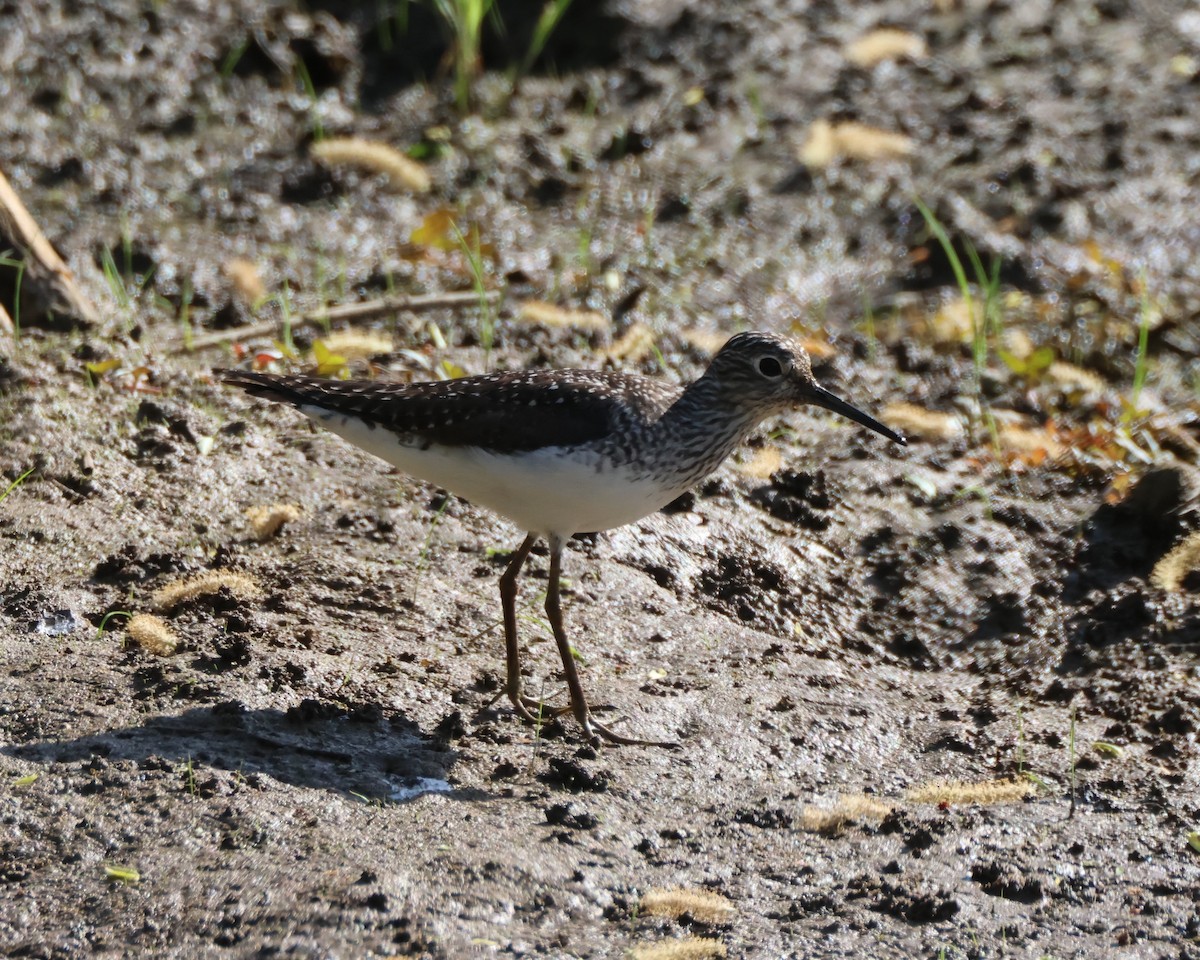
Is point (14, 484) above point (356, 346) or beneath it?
beneath

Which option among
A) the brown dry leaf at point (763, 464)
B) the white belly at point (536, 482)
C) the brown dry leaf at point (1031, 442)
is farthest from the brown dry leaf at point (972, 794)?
the brown dry leaf at point (1031, 442)

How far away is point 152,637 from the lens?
5324 millimetres

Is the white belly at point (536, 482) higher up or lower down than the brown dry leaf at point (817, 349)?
lower down

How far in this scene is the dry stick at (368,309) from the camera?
7.61 m

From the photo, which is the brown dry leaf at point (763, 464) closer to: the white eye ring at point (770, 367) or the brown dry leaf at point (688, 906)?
the white eye ring at point (770, 367)

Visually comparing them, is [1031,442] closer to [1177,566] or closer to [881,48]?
[1177,566]

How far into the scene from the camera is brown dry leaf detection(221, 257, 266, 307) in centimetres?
799

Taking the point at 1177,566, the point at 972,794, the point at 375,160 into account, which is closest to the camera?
the point at 972,794

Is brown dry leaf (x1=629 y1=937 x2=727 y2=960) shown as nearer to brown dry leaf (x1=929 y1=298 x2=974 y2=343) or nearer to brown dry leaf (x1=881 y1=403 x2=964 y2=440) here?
brown dry leaf (x1=881 y1=403 x2=964 y2=440)

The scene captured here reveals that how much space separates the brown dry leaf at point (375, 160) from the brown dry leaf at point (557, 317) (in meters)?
1.44

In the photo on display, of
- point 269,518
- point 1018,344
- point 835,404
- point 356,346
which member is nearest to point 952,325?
point 1018,344

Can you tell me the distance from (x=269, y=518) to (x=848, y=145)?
4885 millimetres

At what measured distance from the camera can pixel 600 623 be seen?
6051 mm

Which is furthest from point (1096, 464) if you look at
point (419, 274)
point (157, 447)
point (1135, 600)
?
point (157, 447)
